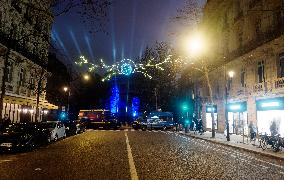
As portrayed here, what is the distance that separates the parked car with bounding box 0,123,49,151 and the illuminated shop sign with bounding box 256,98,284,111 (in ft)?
54.7

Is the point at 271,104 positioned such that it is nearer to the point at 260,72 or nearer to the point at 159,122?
the point at 260,72

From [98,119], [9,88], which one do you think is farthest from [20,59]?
[98,119]

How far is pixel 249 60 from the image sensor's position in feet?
93.6

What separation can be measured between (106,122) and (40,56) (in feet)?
40.6

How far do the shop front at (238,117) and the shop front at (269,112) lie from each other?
248 centimetres

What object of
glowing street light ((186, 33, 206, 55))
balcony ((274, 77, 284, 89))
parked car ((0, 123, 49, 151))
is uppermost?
glowing street light ((186, 33, 206, 55))

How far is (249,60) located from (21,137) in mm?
20503

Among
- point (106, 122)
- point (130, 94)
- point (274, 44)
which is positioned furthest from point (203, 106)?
point (130, 94)

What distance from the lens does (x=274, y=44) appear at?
77.5 ft

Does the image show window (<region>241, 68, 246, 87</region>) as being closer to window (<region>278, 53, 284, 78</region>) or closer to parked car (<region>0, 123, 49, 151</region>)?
window (<region>278, 53, 284, 78</region>)

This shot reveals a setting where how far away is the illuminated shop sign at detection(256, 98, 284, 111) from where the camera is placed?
23866 mm

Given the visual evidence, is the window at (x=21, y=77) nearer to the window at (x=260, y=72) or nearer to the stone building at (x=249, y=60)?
the stone building at (x=249, y=60)

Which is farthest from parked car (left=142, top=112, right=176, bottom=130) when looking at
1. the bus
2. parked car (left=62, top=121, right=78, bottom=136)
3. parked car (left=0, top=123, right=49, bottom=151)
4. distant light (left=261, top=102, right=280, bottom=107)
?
parked car (left=0, top=123, right=49, bottom=151)

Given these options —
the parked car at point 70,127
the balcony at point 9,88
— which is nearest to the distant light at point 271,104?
the parked car at point 70,127
